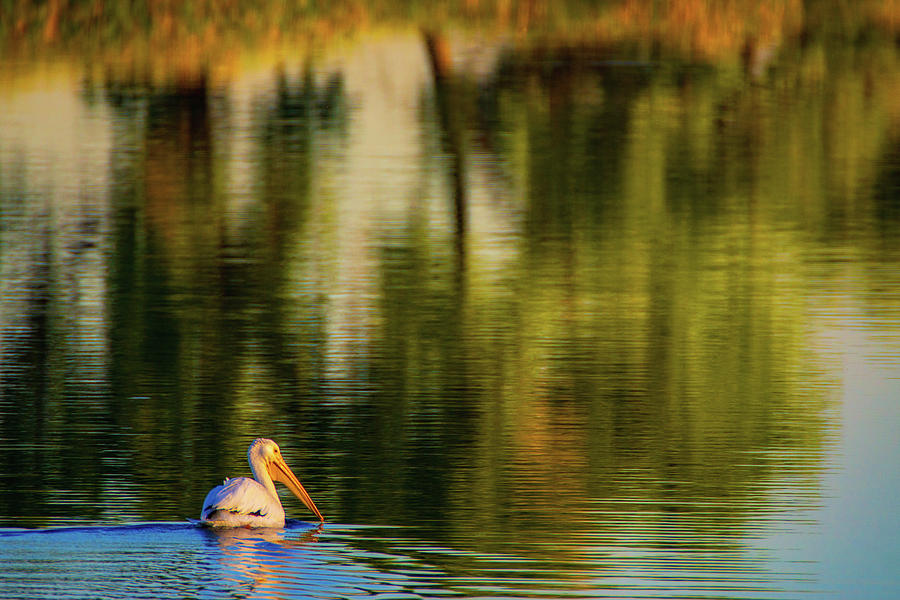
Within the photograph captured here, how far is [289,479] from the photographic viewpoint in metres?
11.8

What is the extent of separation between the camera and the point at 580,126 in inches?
1225

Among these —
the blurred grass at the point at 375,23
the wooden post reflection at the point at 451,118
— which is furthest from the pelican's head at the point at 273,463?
the blurred grass at the point at 375,23

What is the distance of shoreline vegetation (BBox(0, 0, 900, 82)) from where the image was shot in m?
36.7

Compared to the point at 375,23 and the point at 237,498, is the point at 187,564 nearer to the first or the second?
the point at 237,498

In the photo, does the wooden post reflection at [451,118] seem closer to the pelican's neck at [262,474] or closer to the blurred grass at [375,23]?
the blurred grass at [375,23]

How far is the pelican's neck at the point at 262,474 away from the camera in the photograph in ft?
38.2

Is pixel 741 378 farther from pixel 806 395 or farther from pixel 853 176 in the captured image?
pixel 853 176

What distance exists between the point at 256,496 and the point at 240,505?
7.7 inches

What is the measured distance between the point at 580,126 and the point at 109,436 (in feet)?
61.1

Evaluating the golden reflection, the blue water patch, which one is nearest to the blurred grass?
the golden reflection

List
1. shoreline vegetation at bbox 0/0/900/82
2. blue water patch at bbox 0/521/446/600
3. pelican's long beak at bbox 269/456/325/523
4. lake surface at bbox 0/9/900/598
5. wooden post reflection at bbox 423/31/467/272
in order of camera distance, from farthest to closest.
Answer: shoreline vegetation at bbox 0/0/900/82 < wooden post reflection at bbox 423/31/467/272 < pelican's long beak at bbox 269/456/325/523 < lake surface at bbox 0/9/900/598 < blue water patch at bbox 0/521/446/600

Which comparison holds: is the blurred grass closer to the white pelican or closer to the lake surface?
the lake surface

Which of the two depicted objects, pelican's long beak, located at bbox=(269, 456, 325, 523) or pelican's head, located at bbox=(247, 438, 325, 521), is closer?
pelican's long beak, located at bbox=(269, 456, 325, 523)

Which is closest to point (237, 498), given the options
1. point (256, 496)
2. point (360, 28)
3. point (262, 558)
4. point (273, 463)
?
point (256, 496)
